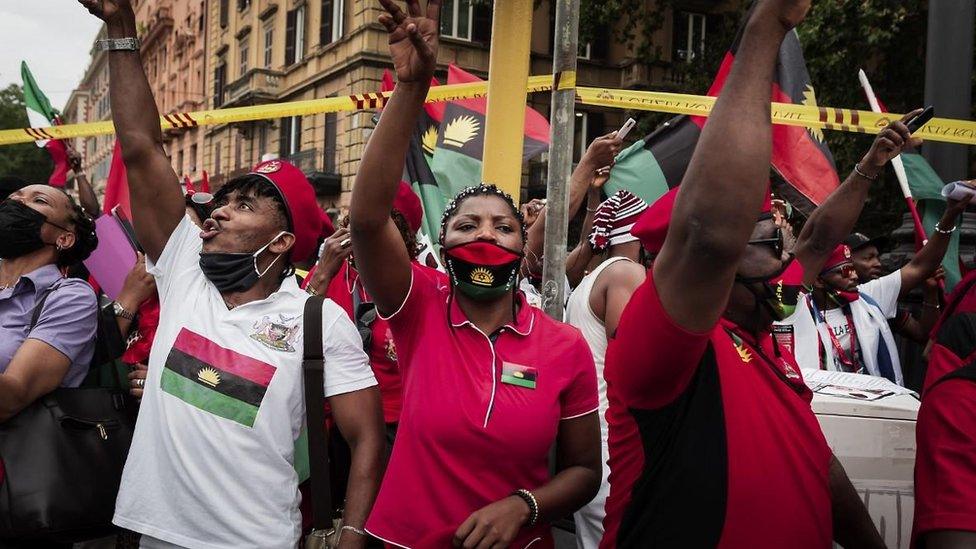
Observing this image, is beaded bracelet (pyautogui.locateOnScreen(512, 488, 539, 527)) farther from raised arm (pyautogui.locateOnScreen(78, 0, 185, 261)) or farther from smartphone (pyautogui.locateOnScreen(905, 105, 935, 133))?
smartphone (pyautogui.locateOnScreen(905, 105, 935, 133))

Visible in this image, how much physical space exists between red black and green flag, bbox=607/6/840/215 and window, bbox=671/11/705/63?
694 inches

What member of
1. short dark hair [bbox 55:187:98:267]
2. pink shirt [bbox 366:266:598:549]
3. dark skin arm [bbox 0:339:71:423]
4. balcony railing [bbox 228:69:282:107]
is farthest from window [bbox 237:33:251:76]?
pink shirt [bbox 366:266:598:549]

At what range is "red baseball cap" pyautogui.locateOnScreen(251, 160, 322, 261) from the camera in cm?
273

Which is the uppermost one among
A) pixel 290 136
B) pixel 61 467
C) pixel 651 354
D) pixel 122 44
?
pixel 290 136

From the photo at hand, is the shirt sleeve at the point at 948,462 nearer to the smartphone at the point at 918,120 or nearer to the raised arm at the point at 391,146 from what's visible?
the raised arm at the point at 391,146

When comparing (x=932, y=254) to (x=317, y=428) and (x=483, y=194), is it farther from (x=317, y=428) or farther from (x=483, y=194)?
(x=317, y=428)

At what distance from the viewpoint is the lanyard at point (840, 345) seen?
16.3ft

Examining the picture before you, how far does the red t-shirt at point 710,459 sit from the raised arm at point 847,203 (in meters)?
1.59

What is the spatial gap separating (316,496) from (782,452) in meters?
1.31

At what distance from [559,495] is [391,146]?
1.09 m

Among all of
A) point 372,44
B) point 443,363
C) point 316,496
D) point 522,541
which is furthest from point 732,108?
point 372,44

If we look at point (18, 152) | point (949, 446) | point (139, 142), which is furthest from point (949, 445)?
point (18, 152)

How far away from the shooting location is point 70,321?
9.53 feet

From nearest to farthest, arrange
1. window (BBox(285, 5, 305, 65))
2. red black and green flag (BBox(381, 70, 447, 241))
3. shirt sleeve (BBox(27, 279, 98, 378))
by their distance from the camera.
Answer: shirt sleeve (BBox(27, 279, 98, 378)) → red black and green flag (BBox(381, 70, 447, 241)) → window (BBox(285, 5, 305, 65))
